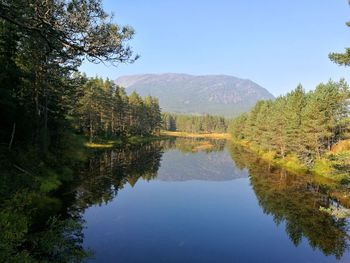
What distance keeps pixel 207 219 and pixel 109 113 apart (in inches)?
2550

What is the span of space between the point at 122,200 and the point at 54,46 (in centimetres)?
2723

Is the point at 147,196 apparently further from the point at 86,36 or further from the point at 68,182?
the point at 86,36

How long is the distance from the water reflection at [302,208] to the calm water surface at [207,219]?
0.25ft

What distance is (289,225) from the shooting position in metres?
28.5

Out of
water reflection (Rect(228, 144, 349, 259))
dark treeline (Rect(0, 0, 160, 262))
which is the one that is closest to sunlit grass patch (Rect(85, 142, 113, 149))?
dark treeline (Rect(0, 0, 160, 262))

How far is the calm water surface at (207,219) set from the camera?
22312 mm

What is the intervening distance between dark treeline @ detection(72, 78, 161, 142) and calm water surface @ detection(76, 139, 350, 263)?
20603mm

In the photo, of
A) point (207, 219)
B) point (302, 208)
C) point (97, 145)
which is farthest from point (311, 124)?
point (97, 145)

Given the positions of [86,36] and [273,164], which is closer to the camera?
[86,36]

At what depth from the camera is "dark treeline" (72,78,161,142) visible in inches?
2849

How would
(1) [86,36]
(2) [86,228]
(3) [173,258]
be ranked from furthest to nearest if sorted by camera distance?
(2) [86,228], (3) [173,258], (1) [86,36]

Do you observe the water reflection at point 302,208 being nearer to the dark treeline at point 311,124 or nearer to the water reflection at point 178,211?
the water reflection at point 178,211

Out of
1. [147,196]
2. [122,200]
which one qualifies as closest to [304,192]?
[147,196]

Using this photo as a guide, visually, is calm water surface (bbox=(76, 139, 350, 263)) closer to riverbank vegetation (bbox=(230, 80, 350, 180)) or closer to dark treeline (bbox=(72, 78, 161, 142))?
riverbank vegetation (bbox=(230, 80, 350, 180))
